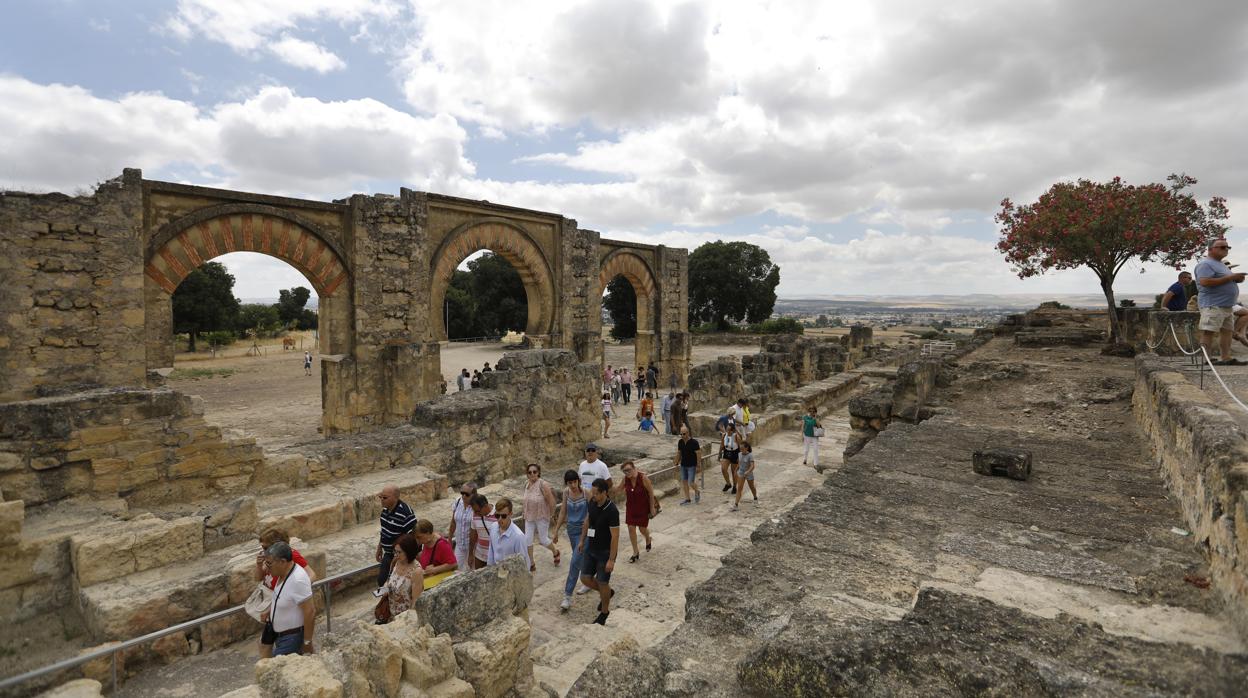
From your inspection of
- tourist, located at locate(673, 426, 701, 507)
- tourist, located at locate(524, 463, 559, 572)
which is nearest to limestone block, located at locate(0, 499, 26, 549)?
tourist, located at locate(524, 463, 559, 572)

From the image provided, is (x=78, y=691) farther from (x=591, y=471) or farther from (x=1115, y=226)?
(x=1115, y=226)

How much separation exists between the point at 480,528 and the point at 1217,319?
7.28m

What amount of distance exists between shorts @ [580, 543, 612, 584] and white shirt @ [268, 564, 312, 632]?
2.14 meters

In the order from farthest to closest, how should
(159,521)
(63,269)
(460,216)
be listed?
(460,216)
(63,269)
(159,521)

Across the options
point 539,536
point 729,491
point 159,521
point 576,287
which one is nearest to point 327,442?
point 159,521

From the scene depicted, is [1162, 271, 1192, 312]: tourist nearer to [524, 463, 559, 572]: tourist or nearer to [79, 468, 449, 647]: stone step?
[524, 463, 559, 572]: tourist

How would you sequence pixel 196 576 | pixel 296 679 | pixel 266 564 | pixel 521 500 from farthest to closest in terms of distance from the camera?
pixel 521 500, pixel 196 576, pixel 266 564, pixel 296 679

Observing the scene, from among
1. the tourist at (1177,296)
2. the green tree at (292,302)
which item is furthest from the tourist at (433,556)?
the green tree at (292,302)

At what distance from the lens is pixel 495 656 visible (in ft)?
10.1

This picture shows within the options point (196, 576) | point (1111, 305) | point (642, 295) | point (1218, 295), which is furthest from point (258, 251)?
point (1111, 305)

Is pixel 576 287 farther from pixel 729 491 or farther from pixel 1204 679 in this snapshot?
pixel 1204 679

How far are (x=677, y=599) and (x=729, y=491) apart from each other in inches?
145

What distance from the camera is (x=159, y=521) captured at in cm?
483

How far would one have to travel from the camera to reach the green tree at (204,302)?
31.2 metres
